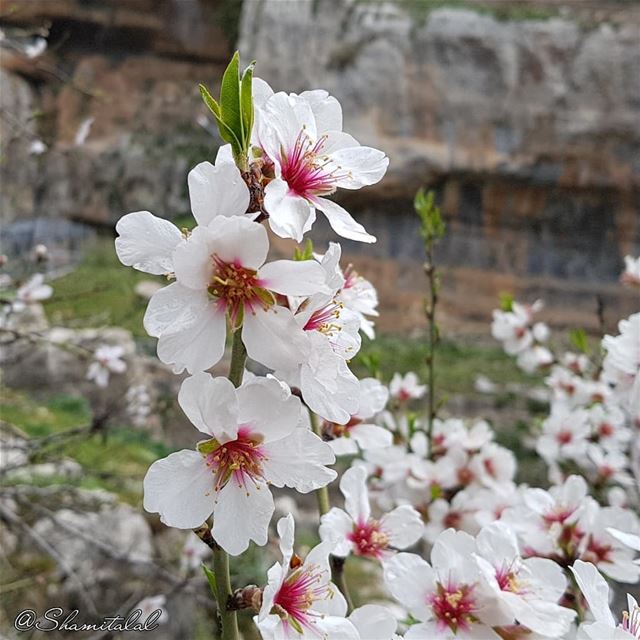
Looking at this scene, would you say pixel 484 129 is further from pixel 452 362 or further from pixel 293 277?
pixel 293 277

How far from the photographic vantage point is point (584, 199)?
15.9 feet

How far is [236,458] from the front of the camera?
0.92 ft

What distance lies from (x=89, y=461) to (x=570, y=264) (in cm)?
396

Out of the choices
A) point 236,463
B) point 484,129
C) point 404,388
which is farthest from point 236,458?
point 484,129

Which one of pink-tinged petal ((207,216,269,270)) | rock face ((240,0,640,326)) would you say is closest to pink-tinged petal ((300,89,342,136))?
pink-tinged petal ((207,216,269,270))

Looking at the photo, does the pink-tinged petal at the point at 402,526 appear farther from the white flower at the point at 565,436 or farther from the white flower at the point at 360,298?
the white flower at the point at 565,436

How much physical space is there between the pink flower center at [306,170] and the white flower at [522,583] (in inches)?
8.4

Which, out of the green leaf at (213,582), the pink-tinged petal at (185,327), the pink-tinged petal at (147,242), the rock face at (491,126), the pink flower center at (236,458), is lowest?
the rock face at (491,126)

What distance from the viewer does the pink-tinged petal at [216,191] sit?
260 millimetres

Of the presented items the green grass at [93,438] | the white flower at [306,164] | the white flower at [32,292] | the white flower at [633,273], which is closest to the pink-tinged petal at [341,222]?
the white flower at [306,164]

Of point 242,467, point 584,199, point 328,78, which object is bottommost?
point 584,199

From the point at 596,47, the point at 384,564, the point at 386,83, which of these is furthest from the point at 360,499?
the point at 596,47

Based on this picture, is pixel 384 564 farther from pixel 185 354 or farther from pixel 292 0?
pixel 292 0

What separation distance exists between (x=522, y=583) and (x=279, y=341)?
21cm
